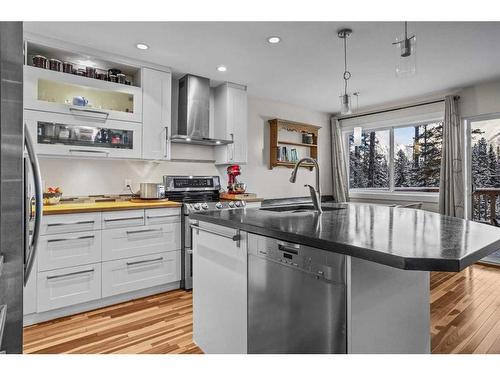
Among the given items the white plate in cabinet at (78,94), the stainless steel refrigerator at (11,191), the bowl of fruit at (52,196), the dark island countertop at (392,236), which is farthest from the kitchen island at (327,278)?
the white plate in cabinet at (78,94)

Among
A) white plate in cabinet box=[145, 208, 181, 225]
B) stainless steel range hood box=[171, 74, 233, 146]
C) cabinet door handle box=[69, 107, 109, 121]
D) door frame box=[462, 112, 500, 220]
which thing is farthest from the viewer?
door frame box=[462, 112, 500, 220]

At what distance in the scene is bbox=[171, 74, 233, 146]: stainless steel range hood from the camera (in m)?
3.67

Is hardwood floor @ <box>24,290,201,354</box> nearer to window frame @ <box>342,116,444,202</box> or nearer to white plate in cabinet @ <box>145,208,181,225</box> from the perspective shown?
white plate in cabinet @ <box>145,208,181,225</box>

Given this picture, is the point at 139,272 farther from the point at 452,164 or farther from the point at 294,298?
the point at 452,164

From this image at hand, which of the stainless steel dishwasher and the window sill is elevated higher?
the window sill

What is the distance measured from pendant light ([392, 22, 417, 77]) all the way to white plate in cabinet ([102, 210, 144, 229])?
2.44m

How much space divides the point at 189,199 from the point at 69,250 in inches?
53.3

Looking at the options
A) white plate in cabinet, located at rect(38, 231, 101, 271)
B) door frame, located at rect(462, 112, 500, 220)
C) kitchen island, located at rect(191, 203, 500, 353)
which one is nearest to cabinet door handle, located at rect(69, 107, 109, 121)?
white plate in cabinet, located at rect(38, 231, 101, 271)

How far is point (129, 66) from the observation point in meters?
3.23

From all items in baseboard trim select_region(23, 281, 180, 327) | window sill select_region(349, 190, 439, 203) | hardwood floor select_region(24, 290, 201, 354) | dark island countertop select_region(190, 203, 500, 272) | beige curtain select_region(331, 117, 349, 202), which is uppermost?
beige curtain select_region(331, 117, 349, 202)
